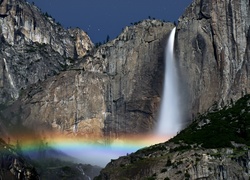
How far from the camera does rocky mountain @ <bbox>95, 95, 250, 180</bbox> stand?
300ft

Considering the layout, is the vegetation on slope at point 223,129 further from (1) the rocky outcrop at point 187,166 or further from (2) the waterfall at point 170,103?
(2) the waterfall at point 170,103

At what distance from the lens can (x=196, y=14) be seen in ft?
532

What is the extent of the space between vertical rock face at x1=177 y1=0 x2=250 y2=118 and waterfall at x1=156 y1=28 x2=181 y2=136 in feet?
9.48

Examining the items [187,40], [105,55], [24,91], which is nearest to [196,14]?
[187,40]

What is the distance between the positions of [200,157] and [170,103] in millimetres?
69312

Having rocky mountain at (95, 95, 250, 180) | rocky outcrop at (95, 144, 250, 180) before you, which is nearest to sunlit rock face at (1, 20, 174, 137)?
rocky mountain at (95, 95, 250, 180)

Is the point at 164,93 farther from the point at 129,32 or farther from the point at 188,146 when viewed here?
the point at 188,146

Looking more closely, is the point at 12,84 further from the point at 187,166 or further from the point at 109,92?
the point at 187,166

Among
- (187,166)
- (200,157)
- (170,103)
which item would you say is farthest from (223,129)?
(170,103)

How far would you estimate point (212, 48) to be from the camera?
156875 mm

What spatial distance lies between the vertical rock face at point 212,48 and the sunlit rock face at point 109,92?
842cm

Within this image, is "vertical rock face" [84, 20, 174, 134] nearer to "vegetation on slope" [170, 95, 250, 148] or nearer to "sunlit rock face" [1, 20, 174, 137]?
"sunlit rock face" [1, 20, 174, 137]

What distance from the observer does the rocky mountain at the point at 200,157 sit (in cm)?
9138

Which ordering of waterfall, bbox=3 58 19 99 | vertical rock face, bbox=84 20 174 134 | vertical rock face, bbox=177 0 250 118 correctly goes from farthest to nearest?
waterfall, bbox=3 58 19 99 < vertical rock face, bbox=84 20 174 134 < vertical rock face, bbox=177 0 250 118
